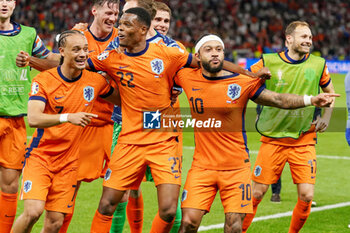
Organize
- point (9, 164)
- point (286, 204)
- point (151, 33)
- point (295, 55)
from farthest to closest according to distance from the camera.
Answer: point (286, 204) < point (295, 55) < point (9, 164) < point (151, 33)

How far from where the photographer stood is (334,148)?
51.5ft

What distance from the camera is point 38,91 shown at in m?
6.18

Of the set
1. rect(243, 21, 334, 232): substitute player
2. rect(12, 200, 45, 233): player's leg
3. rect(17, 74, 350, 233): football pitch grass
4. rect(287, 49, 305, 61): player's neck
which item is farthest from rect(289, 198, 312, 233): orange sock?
rect(12, 200, 45, 233): player's leg

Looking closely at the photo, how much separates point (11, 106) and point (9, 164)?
68 centimetres

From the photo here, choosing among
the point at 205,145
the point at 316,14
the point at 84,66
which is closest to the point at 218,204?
the point at 205,145

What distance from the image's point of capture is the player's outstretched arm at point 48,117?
5.77 metres

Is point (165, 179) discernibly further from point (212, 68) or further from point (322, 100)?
point (322, 100)

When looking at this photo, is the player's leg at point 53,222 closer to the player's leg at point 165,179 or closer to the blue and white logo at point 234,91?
the player's leg at point 165,179

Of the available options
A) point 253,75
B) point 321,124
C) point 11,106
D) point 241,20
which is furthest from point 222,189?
point 241,20

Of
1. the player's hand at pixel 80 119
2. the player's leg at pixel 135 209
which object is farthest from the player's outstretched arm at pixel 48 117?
the player's leg at pixel 135 209

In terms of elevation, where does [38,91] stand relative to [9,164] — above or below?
above

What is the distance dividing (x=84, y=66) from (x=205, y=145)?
1459mm

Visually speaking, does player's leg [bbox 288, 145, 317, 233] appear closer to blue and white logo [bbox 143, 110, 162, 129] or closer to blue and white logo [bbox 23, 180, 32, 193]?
blue and white logo [bbox 143, 110, 162, 129]

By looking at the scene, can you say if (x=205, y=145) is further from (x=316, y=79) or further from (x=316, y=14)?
(x=316, y=14)
